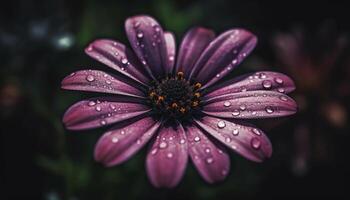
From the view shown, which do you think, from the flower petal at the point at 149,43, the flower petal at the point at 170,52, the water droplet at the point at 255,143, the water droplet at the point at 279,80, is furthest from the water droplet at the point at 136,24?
the water droplet at the point at 255,143

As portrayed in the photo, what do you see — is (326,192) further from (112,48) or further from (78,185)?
(112,48)

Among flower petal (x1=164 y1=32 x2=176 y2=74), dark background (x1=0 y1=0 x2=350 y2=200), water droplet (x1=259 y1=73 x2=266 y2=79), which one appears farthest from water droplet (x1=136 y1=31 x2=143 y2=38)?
dark background (x1=0 y1=0 x2=350 y2=200)

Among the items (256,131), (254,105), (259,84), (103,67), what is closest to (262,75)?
(259,84)

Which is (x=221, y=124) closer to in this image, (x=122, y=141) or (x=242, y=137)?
(x=242, y=137)

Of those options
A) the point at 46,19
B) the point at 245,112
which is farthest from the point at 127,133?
the point at 46,19

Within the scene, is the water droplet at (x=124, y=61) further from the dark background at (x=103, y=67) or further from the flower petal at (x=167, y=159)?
the dark background at (x=103, y=67)
